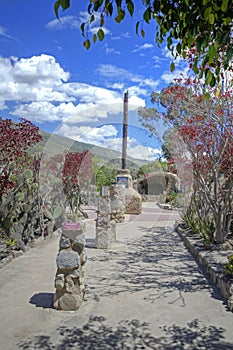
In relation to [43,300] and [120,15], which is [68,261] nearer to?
[43,300]

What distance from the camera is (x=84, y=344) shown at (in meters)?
3.09

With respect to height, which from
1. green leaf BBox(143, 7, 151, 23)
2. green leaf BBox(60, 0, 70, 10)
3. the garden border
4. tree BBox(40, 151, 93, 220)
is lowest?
the garden border

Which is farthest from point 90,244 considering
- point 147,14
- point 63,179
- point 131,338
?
point 147,14

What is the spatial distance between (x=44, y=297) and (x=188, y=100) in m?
4.85

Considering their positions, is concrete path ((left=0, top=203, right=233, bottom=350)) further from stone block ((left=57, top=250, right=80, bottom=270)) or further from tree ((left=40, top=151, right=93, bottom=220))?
tree ((left=40, top=151, right=93, bottom=220))

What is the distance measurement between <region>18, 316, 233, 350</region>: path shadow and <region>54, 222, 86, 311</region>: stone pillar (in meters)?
0.40

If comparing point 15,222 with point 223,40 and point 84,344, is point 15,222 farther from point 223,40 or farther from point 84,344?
point 223,40

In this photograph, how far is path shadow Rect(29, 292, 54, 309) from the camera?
404 cm

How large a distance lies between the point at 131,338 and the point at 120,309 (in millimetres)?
771

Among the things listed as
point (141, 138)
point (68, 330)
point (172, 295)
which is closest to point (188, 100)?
point (141, 138)

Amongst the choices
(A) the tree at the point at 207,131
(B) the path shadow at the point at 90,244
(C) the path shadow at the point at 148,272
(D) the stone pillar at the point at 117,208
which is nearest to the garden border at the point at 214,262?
(C) the path shadow at the point at 148,272

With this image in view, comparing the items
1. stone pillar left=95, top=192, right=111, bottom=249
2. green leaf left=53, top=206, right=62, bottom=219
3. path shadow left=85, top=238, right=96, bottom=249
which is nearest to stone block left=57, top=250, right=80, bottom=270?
stone pillar left=95, top=192, right=111, bottom=249

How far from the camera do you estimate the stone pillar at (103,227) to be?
786cm

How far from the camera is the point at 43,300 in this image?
4219 mm
